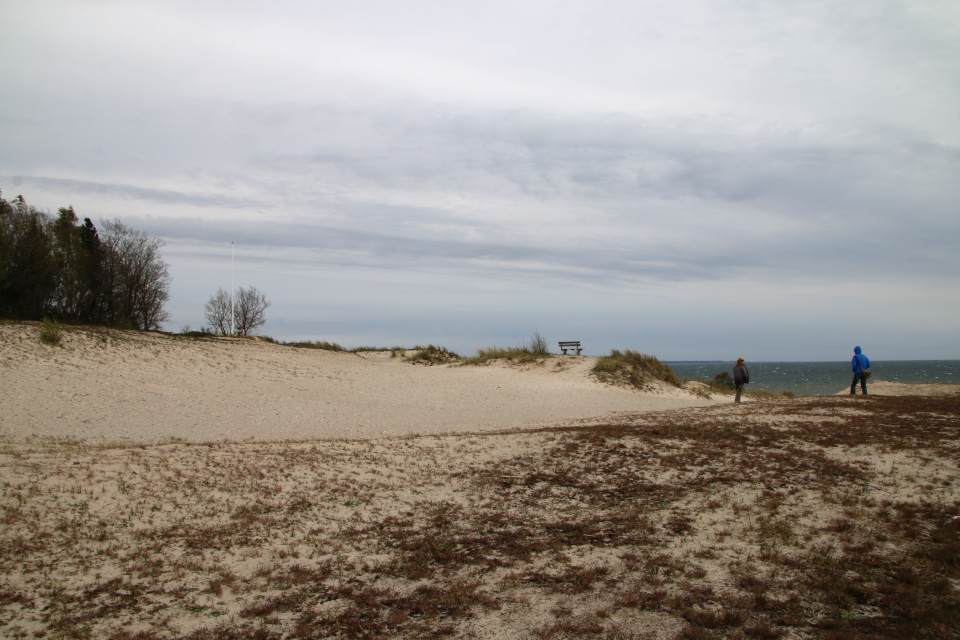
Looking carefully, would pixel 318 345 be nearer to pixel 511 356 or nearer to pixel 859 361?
pixel 511 356

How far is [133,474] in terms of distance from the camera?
7.90m

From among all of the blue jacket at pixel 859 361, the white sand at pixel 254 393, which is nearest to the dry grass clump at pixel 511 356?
the white sand at pixel 254 393

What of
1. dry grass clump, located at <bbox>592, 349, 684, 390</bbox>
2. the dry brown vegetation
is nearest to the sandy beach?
the dry brown vegetation

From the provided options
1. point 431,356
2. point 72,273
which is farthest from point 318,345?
point 72,273

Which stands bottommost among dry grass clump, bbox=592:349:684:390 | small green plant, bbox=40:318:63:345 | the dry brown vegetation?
the dry brown vegetation

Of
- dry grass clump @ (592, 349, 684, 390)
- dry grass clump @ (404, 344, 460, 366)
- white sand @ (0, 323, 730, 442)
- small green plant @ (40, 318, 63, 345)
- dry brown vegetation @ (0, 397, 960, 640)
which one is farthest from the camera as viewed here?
dry grass clump @ (404, 344, 460, 366)

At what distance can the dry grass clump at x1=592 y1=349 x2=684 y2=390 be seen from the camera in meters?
25.2

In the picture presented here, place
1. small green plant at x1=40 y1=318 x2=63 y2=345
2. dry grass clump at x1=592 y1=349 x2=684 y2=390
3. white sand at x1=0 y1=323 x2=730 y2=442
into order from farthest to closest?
dry grass clump at x1=592 y1=349 x2=684 y2=390
small green plant at x1=40 y1=318 x2=63 y2=345
white sand at x1=0 y1=323 x2=730 y2=442

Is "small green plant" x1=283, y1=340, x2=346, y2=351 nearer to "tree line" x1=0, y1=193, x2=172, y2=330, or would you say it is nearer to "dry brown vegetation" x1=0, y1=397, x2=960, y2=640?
"tree line" x1=0, y1=193, x2=172, y2=330

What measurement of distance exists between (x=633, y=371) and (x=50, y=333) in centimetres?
2273

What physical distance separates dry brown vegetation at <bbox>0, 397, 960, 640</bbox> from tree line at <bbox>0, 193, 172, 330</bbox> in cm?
2097

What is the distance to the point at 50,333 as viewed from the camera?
1891 cm

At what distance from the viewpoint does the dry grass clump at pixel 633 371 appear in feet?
82.6

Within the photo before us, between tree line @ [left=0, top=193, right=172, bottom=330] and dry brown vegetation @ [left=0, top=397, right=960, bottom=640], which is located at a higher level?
tree line @ [left=0, top=193, right=172, bottom=330]
